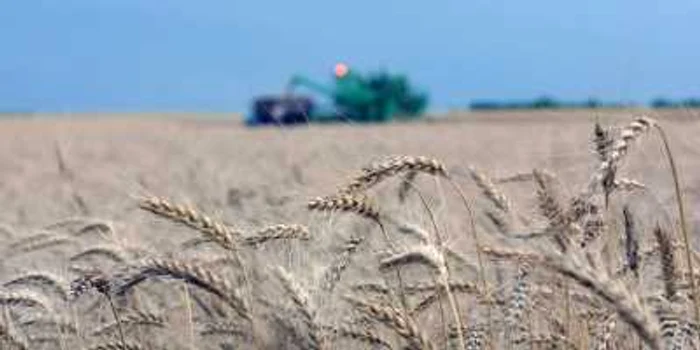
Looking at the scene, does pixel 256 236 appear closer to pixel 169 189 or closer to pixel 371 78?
pixel 169 189

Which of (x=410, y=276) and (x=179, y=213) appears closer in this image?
(x=179, y=213)

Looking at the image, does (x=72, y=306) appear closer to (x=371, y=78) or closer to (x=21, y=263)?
(x=21, y=263)

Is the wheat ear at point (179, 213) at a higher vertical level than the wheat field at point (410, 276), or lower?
higher

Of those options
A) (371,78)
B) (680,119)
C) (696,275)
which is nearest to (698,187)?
(680,119)

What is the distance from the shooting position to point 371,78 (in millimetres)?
75500

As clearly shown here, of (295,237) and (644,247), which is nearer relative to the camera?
(295,237)

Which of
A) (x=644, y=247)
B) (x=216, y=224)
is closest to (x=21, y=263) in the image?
(x=644, y=247)

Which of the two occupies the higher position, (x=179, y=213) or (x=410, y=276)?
(x=179, y=213)

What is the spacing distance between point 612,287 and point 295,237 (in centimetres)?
113

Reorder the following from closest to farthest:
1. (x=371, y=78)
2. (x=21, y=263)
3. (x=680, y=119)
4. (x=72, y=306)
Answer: (x=72, y=306), (x=680, y=119), (x=21, y=263), (x=371, y=78)

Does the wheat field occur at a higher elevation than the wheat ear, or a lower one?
lower

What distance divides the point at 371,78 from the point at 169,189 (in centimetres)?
6328

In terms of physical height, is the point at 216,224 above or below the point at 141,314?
above

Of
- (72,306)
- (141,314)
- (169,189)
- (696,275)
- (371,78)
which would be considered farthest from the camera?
(371,78)
